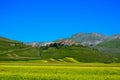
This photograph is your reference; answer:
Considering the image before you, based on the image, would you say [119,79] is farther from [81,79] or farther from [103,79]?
[81,79]

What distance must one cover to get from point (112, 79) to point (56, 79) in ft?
26.3

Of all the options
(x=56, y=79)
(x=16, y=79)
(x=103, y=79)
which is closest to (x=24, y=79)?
(x=16, y=79)

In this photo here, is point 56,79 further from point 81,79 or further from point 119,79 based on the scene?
point 119,79

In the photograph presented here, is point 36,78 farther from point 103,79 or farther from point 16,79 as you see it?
point 103,79

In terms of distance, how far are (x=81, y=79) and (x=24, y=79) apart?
7709 mm

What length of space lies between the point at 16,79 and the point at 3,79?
1788 millimetres

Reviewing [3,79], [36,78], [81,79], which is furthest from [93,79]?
[3,79]

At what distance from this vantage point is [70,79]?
43.7m

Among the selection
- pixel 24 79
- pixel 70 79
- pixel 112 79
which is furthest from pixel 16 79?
pixel 112 79

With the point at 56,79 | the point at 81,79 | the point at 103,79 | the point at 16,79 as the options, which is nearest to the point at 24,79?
the point at 16,79

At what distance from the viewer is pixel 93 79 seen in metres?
43.6

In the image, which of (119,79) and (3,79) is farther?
(119,79)

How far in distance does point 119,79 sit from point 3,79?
16.2 metres

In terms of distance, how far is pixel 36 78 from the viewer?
45.1 metres
